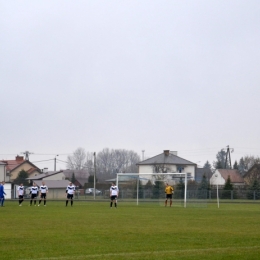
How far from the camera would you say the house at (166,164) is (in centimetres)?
9294

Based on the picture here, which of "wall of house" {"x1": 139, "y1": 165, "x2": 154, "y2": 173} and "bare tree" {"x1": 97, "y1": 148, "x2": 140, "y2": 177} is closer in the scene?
"wall of house" {"x1": 139, "y1": 165, "x2": 154, "y2": 173}

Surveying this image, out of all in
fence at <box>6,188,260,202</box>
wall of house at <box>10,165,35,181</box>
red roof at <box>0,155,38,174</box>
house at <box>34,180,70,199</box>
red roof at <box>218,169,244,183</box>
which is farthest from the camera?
red roof at <box>0,155,38,174</box>

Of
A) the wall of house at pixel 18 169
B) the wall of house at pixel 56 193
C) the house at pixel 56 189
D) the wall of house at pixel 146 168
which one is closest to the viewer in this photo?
the wall of house at pixel 56 193

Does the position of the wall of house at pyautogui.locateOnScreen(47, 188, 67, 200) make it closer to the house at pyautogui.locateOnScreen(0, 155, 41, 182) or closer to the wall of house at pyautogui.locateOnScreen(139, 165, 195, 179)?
the wall of house at pyautogui.locateOnScreen(139, 165, 195, 179)

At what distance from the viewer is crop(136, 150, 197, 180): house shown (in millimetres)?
92938

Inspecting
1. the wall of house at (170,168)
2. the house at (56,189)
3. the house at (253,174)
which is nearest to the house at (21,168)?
the wall of house at (170,168)

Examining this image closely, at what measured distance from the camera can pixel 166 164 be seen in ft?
309

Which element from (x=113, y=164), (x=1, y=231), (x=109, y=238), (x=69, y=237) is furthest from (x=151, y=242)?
(x=113, y=164)

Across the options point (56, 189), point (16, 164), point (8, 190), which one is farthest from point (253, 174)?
point (16, 164)

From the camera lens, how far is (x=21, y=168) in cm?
11262

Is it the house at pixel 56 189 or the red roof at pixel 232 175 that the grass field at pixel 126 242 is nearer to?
the house at pixel 56 189

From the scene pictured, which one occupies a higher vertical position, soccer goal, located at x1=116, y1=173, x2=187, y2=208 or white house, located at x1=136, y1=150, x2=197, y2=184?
white house, located at x1=136, y1=150, x2=197, y2=184

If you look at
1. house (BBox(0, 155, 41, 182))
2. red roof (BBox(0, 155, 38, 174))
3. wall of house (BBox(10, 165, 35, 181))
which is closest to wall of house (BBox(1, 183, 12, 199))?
wall of house (BBox(10, 165, 35, 181))

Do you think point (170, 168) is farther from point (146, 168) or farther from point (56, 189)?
point (56, 189)
